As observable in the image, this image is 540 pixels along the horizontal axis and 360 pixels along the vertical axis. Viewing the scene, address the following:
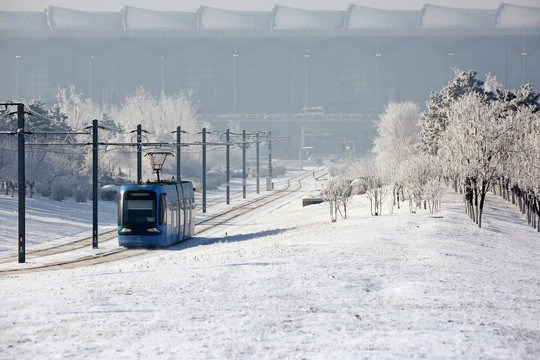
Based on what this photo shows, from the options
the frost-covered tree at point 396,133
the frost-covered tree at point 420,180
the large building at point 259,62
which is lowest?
the frost-covered tree at point 420,180

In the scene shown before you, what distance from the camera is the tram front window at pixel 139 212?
3319cm

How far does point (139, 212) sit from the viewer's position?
33281 mm

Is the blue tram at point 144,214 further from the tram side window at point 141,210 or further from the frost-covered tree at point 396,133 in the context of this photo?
the frost-covered tree at point 396,133

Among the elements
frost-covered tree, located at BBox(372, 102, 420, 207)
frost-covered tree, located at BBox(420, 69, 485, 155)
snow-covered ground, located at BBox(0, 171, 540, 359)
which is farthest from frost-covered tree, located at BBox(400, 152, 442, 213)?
frost-covered tree, located at BBox(372, 102, 420, 207)

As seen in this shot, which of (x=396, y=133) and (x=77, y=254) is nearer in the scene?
(x=77, y=254)

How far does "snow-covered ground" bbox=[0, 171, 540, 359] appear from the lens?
13.4m

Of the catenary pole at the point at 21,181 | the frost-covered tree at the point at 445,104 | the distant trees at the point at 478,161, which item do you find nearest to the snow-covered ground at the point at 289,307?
the catenary pole at the point at 21,181

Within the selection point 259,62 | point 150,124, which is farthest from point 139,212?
point 259,62

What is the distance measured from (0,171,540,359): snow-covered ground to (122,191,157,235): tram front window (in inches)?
255

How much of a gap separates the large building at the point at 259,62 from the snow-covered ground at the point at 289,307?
15999 cm

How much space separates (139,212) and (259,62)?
15462cm

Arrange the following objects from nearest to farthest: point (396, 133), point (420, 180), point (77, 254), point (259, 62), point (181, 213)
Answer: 1. point (77, 254)
2. point (181, 213)
3. point (420, 180)
4. point (396, 133)
5. point (259, 62)

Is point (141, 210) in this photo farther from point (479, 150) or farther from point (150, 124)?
point (150, 124)

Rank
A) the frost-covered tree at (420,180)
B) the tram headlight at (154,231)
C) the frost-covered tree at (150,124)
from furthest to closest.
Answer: the frost-covered tree at (150,124) < the frost-covered tree at (420,180) < the tram headlight at (154,231)
